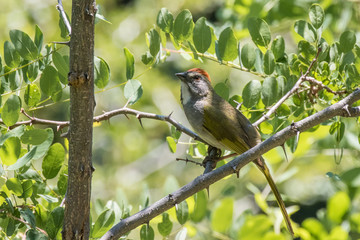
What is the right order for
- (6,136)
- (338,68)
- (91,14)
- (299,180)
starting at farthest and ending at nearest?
(299,180) < (338,68) < (6,136) < (91,14)

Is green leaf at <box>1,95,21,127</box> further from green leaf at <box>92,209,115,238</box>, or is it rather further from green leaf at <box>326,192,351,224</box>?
green leaf at <box>326,192,351,224</box>

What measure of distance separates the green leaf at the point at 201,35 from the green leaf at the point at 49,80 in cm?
108

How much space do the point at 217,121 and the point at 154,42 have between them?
1.41 m

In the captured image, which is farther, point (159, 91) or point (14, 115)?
point (159, 91)

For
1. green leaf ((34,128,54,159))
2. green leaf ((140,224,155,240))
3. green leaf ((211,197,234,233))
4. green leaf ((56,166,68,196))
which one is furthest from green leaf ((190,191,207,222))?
green leaf ((34,128,54,159))

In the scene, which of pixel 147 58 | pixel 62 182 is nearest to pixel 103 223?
pixel 62 182

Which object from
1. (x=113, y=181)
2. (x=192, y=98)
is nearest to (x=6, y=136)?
(x=192, y=98)

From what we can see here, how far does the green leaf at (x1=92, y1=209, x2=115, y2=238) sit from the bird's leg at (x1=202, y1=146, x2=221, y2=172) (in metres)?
0.95

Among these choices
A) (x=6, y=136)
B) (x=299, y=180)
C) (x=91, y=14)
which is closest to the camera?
(x=91, y=14)

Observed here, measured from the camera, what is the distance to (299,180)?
7445 mm

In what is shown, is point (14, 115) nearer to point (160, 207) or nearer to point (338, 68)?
point (160, 207)

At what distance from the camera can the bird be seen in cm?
444

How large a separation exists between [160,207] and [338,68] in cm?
171

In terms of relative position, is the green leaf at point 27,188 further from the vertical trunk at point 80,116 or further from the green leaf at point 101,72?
the green leaf at point 101,72
